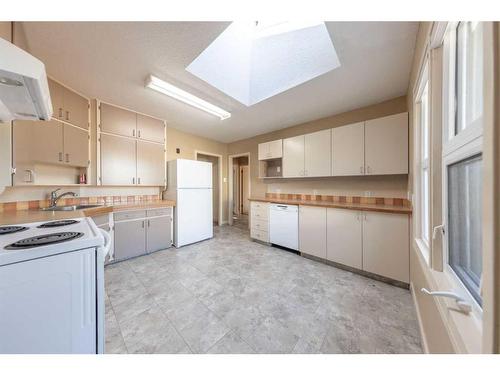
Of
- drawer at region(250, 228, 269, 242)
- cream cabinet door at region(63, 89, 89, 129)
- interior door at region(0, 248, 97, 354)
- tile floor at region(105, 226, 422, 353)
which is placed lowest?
tile floor at region(105, 226, 422, 353)

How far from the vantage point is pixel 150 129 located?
3.11 m

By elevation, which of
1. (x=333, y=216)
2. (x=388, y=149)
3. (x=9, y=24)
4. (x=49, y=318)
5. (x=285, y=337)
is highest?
(x=9, y=24)

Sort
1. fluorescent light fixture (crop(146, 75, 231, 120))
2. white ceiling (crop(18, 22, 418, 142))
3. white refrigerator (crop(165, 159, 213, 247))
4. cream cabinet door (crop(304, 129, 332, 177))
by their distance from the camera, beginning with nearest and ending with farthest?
white ceiling (crop(18, 22, 418, 142)) < fluorescent light fixture (crop(146, 75, 231, 120)) < cream cabinet door (crop(304, 129, 332, 177)) < white refrigerator (crop(165, 159, 213, 247))

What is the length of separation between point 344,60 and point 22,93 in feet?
7.85

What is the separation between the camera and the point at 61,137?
84.7 inches

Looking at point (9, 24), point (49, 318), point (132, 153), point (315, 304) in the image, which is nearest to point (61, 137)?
point (132, 153)

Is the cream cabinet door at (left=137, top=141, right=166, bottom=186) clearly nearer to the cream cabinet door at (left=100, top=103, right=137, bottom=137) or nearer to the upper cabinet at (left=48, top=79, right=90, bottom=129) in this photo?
the cream cabinet door at (left=100, top=103, right=137, bottom=137)

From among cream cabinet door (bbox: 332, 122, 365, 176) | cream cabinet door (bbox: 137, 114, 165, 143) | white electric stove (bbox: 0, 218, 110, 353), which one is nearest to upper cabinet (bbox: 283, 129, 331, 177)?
cream cabinet door (bbox: 332, 122, 365, 176)

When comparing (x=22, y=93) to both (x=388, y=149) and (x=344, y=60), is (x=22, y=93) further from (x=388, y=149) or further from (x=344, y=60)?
(x=388, y=149)

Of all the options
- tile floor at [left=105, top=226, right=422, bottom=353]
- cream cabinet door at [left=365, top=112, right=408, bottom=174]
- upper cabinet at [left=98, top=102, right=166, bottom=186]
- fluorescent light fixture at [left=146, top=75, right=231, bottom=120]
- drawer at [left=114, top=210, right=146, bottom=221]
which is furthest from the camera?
upper cabinet at [left=98, top=102, right=166, bottom=186]

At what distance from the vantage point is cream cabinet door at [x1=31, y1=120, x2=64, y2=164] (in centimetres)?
192

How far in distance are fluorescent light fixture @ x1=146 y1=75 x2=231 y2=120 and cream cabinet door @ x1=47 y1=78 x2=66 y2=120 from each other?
1.08m

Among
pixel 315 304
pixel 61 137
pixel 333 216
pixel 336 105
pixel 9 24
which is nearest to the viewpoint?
pixel 9 24

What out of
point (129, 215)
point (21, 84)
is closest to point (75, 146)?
point (129, 215)
